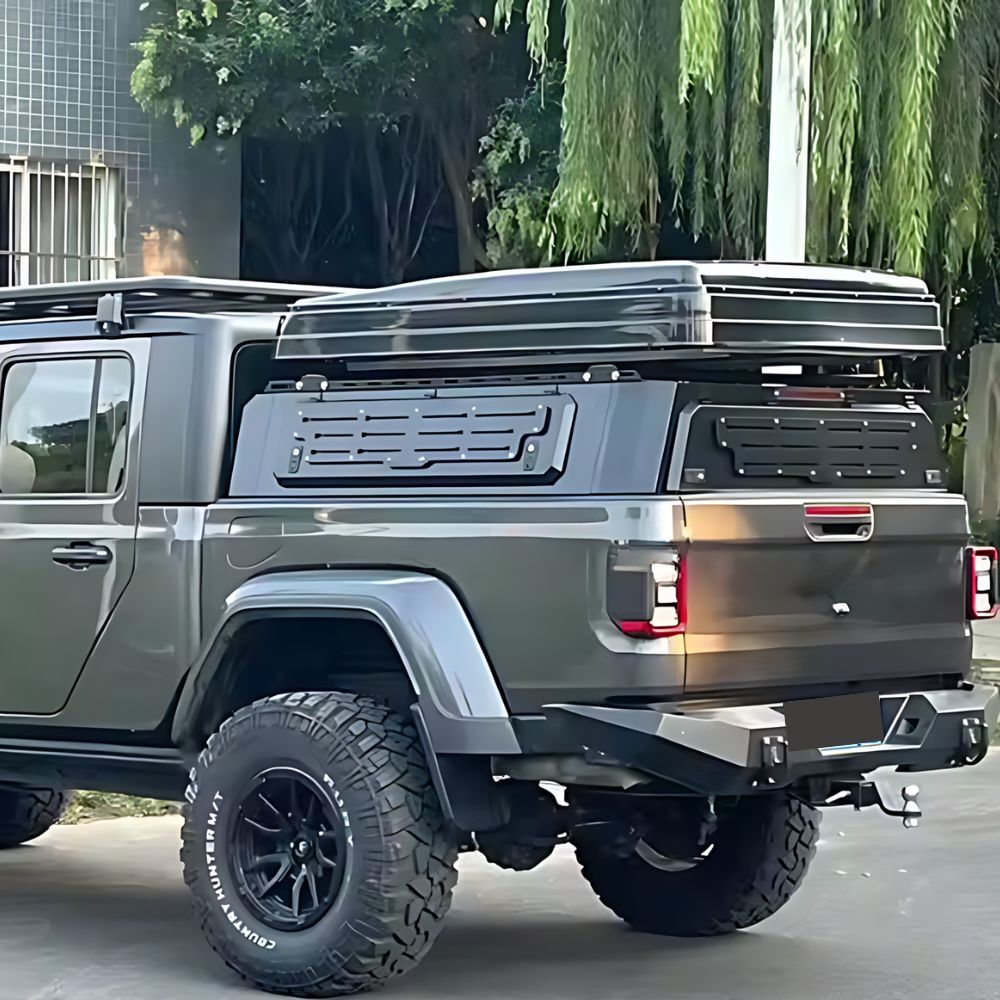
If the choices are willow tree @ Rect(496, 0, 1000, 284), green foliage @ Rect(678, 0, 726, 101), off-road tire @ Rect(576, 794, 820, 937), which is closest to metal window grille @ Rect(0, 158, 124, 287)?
willow tree @ Rect(496, 0, 1000, 284)

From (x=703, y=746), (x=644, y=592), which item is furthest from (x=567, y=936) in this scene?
(x=644, y=592)

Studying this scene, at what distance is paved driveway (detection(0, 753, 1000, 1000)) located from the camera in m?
6.24

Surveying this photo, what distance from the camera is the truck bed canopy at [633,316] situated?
5.77 m

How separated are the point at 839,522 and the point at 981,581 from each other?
0.72 meters

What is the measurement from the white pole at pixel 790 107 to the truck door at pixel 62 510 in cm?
642

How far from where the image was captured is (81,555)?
657 cm

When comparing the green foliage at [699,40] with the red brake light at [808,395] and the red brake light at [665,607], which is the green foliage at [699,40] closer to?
the red brake light at [808,395]

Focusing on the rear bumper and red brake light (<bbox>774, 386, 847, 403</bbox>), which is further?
red brake light (<bbox>774, 386, 847, 403</bbox>)

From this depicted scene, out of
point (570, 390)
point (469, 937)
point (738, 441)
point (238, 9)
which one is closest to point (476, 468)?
point (570, 390)

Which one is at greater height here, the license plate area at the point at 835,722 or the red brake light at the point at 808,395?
the red brake light at the point at 808,395

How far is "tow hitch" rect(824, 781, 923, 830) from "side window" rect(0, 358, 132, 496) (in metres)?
2.25

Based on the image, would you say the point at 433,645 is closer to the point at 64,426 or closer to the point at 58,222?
the point at 64,426

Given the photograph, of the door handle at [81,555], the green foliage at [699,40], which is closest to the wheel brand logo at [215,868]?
the door handle at [81,555]

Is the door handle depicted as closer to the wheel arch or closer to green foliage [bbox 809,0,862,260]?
the wheel arch
